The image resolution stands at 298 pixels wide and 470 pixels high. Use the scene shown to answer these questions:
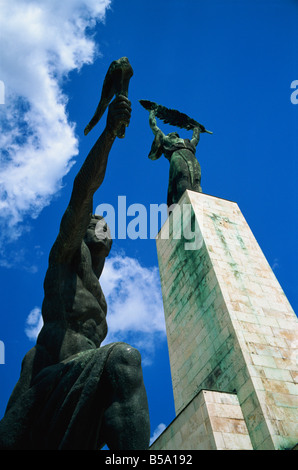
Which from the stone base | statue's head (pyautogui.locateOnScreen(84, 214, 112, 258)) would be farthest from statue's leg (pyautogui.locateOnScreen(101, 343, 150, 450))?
the stone base

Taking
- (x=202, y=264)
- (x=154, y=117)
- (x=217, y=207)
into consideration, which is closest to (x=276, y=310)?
(x=202, y=264)

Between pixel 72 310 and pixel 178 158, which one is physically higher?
pixel 178 158

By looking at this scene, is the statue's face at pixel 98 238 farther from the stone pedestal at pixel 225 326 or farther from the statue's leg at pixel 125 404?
the stone pedestal at pixel 225 326

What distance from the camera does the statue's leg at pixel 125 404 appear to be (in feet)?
6.77

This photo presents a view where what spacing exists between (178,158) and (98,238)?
33.6 feet

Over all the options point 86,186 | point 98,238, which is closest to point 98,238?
point 98,238

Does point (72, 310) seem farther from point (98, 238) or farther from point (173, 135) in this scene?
point (173, 135)

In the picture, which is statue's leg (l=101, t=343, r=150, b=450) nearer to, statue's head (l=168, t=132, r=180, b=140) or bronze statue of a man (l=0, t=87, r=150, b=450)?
bronze statue of a man (l=0, t=87, r=150, b=450)

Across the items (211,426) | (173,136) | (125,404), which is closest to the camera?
(125,404)

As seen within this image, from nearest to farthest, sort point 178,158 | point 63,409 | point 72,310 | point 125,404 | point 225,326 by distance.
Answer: point 125,404 → point 63,409 → point 72,310 → point 225,326 → point 178,158

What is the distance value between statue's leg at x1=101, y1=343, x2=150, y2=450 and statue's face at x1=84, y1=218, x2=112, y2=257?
113cm

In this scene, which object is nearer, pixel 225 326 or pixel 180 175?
pixel 225 326

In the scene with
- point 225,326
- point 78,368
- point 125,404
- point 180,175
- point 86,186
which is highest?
point 180,175

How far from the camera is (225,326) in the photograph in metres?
7.33
